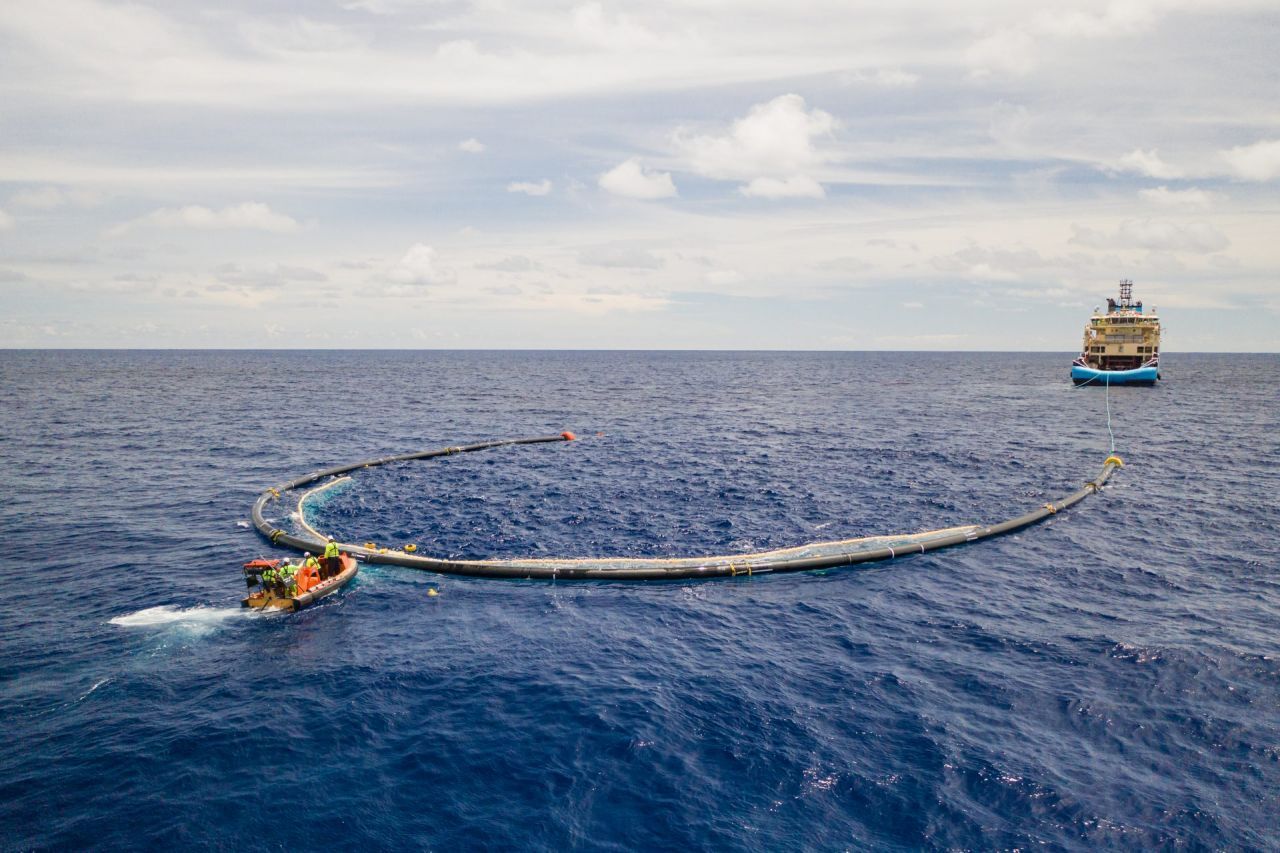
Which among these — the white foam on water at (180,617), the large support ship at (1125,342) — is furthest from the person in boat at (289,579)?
the large support ship at (1125,342)

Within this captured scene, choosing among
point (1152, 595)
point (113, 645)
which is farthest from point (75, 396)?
point (1152, 595)

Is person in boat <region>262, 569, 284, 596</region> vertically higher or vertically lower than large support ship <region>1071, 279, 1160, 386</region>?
lower

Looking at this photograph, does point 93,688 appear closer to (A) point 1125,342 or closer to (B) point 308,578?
(B) point 308,578

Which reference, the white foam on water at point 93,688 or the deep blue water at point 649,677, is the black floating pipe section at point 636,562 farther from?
the white foam on water at point 93,688

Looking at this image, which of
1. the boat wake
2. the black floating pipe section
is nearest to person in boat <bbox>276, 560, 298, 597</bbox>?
the boat wake

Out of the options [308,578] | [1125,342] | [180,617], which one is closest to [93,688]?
[180,617]

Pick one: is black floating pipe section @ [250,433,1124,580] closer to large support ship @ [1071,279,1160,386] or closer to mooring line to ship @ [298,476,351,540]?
mooring line to ship @ [298,476,351,540]
